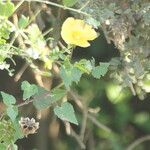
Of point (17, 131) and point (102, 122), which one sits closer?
point (17, 131)

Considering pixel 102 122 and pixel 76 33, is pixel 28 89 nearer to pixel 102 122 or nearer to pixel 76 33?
pixel 76 33

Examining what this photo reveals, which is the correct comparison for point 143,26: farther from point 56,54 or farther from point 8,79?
point 8,79

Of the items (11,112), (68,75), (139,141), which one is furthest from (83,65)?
(139,141)

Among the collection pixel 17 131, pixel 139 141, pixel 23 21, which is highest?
pixel 23 21

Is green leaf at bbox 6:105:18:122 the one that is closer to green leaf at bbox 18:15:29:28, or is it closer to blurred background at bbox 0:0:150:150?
green leaf at bbox 18:15:29:28

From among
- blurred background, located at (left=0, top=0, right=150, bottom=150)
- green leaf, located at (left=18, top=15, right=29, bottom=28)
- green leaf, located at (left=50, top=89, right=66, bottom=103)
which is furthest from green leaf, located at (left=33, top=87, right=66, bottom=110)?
blurred background, located at (left=0, top=0, right=150, bottom=150)

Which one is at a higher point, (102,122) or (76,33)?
(76,33)

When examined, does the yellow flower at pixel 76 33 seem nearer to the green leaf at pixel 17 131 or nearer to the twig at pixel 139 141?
the green leaf at pixel 17 131

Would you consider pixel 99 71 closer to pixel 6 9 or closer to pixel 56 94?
pixel 56 94
